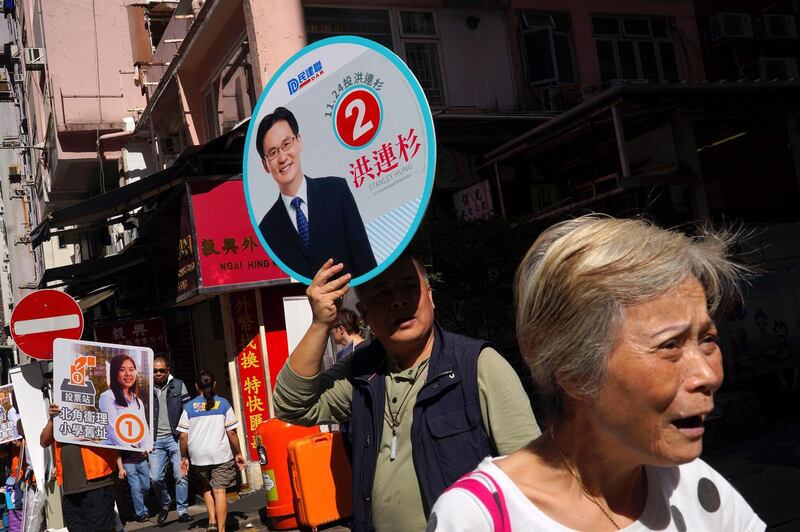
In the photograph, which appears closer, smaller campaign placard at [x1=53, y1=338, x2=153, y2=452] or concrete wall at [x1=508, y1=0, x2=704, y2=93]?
smaller campaign placard at [x1=53, y1=338, x2=153, y2=452]

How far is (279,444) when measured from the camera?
8977 mm

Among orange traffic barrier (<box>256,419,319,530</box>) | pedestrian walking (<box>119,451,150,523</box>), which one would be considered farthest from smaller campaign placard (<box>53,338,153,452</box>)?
pedestrian walking (<box>119,451,150,523</box>)

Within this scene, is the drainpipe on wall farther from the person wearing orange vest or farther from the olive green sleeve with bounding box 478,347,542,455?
the olive green sleeve with bounding box 478,347,542,455

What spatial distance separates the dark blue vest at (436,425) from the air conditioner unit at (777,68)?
1545 centimetres

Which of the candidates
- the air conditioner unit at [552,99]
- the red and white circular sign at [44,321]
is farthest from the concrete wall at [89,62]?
the red and white circular sign at [44,321]

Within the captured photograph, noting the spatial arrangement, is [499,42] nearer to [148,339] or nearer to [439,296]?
[439,296]

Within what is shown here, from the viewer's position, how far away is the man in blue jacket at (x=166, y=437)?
37.3 feet

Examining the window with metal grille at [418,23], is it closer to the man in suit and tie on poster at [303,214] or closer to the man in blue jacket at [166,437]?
the man in blue jacket at [166,437]

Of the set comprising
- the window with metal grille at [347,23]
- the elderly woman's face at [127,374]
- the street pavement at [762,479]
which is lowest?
the street pavement at [762,479]

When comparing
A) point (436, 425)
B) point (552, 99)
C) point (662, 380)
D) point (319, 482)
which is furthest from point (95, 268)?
point (662, 380)

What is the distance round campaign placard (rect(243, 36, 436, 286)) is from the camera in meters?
2.42

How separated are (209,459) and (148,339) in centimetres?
672

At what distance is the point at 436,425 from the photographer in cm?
246

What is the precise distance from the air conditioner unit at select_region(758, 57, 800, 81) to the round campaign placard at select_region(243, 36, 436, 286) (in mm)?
15283
